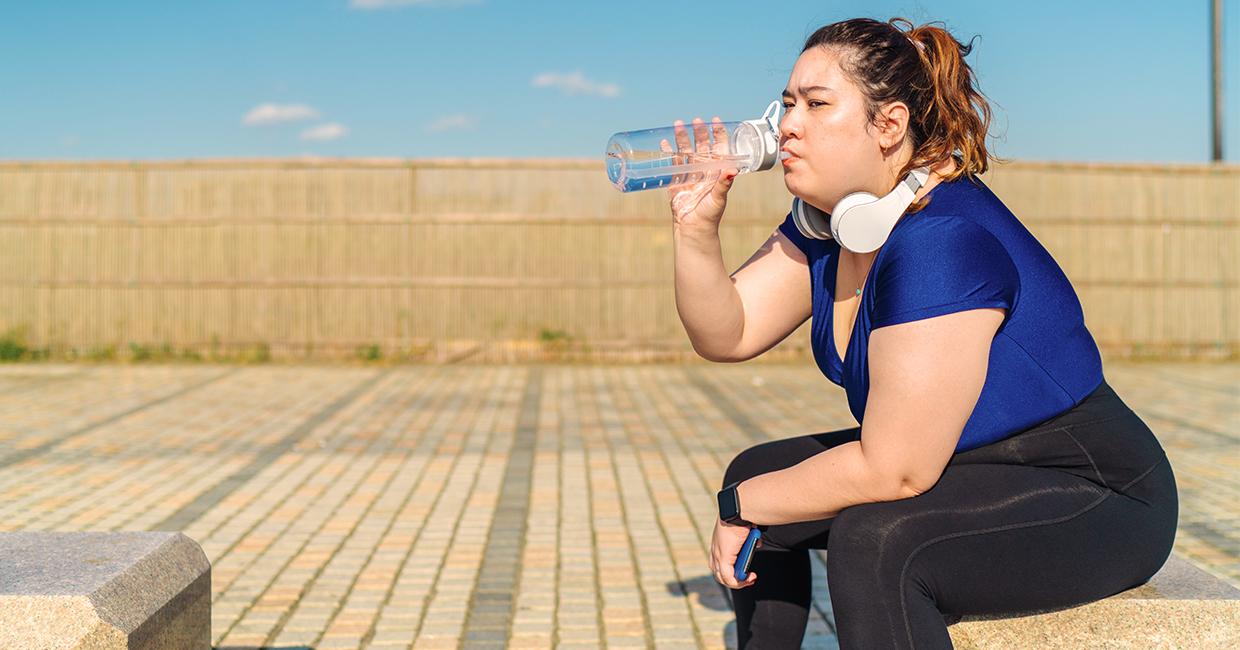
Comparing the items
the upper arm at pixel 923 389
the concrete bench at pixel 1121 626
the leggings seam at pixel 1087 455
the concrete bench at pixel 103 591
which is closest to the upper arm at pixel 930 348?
the upper arm at pixel 923 389

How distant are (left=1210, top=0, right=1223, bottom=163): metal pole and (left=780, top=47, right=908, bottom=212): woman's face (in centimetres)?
1545

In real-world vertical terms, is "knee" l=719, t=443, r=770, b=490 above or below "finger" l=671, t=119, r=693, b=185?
below

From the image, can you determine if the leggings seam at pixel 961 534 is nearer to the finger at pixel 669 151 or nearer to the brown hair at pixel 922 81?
the brown hair at pixel 922 81

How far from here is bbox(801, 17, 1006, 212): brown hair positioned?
2.09 metres

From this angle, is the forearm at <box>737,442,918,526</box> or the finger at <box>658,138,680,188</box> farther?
the finger at <box>658,138,680,188</box>

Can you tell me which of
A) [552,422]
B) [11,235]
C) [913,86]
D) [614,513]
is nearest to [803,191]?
[913,86]

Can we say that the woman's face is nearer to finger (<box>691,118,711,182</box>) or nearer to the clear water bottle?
the clear water bottle

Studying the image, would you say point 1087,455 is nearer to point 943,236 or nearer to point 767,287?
point 943,236

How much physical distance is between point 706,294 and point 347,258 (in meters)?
11.1

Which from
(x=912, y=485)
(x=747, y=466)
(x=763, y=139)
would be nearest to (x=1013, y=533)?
(x=912, y=485)

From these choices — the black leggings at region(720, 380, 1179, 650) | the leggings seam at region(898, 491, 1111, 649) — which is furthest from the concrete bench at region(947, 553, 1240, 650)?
the leggings seam at region(898, 491, 1111, 649)

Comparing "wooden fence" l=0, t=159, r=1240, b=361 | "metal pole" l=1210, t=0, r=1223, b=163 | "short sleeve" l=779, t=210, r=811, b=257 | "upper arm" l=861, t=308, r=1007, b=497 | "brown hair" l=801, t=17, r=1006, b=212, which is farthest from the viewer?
"metal pole" l=1210, t=0, r=1223, b=163

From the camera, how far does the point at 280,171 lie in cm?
1306

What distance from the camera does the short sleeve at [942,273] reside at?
194cm
